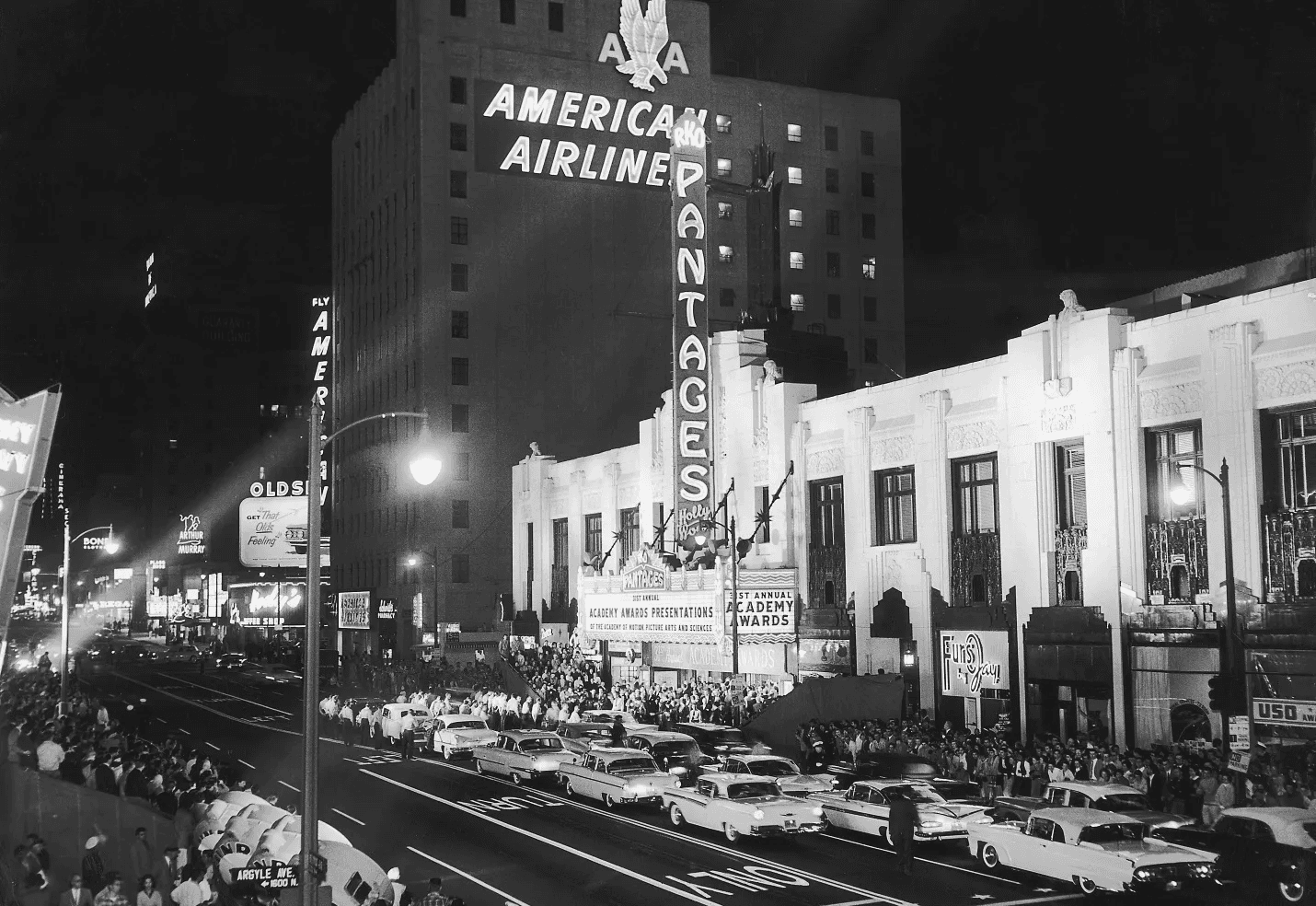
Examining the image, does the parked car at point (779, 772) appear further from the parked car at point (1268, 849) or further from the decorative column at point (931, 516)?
the decorative column at point (931, 516)

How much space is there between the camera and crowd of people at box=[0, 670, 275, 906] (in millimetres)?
16938

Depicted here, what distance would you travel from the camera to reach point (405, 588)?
8256cm

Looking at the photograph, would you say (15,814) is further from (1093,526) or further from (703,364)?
(703,364)

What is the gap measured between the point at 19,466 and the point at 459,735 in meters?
29.4

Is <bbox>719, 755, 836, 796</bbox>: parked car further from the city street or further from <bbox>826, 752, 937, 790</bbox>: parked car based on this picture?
the city street

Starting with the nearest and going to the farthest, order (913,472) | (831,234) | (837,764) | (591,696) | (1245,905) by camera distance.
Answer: (1245,905)
(837,764)
(913,472)
(591,696)
(831,234)

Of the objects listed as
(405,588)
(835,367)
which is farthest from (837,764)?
(405,588)

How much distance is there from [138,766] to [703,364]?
88.3 ft

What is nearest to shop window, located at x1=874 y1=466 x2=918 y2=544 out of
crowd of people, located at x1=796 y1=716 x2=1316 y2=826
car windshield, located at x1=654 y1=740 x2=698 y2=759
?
crowd of people, located at x1=796 y1=716 x2=1316 y2=826

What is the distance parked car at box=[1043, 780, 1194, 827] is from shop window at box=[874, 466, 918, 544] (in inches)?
690

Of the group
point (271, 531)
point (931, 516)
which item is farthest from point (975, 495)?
point (271, 531)

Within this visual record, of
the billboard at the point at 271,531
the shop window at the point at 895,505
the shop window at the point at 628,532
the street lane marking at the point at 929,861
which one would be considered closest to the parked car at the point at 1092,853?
the street lane marking at the point at 929,861

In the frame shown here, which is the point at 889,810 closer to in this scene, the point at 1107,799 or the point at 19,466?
the point at 1107,799

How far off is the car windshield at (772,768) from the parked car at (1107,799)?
6.68 metres
